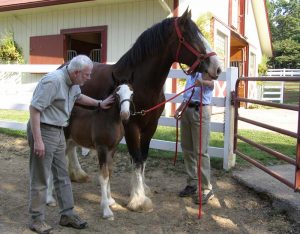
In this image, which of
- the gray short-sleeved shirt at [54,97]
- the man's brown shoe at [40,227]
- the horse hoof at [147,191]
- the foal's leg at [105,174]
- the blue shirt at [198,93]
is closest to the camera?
the gray short-sleeved shirt at [54,97]

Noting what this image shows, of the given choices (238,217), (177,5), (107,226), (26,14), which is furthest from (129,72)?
(26,14)

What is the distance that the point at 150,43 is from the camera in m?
4.56

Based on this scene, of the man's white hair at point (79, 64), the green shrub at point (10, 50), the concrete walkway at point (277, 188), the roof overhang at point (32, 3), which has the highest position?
the roof overhang at point (32, 3)

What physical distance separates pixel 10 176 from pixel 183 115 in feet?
9.40

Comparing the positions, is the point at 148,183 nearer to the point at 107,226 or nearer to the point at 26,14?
the point at 107,226

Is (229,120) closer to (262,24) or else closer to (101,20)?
(101,20)

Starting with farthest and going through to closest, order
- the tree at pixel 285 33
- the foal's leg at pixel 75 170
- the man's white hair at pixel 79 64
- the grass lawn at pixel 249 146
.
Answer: the tree at pixel 285 33
the grass lawn at pixel 249 146
the foal's leg at pixel 75 170
the man's white hair at pixel 79 64

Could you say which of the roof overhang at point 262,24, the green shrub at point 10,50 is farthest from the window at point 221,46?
the roof overhang at point 262,24

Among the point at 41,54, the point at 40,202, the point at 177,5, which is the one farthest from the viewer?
the point at 41,54

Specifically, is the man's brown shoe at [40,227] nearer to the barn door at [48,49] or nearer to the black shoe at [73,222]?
the black shoe at [73,222]

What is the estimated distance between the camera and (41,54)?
41.4ft

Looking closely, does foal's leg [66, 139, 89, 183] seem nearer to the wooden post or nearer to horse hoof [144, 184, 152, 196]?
horse hoof [144, 184, 152, 196]

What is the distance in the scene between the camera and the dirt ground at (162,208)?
4.07 meters

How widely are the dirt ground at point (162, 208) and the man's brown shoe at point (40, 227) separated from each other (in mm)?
88
